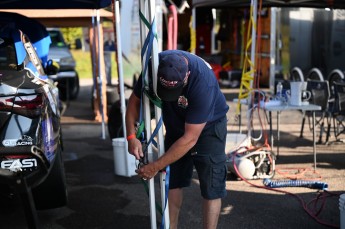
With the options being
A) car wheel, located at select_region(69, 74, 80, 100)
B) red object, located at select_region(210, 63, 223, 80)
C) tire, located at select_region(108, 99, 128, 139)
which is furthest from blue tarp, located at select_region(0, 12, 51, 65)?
red object, located at select_region(210, 63, 223, 80)

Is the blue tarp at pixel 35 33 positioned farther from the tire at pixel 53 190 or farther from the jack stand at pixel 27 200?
the jack stand at pixel 27 200

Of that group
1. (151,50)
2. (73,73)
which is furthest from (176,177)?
(73,73)

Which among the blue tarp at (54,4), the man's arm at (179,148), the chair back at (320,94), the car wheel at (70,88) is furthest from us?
the car wheel at (70,88)

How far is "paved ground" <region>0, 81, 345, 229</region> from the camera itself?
495 cm

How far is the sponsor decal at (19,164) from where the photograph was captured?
3773mm

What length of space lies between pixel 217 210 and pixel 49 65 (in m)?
3.41

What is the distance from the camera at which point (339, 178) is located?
20.5 ft

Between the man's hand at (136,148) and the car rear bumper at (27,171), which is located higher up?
Result: the man's hand at (136,148)

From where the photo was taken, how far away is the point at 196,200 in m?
5.59

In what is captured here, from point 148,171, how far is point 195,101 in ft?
1.81

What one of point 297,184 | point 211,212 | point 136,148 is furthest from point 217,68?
point 136,148

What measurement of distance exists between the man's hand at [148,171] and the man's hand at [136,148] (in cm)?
10

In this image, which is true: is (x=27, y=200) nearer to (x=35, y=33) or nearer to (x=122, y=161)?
(x=122, y=161)

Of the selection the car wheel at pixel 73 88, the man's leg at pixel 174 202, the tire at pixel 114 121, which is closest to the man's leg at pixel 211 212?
the man's leg at pixel 174 202
